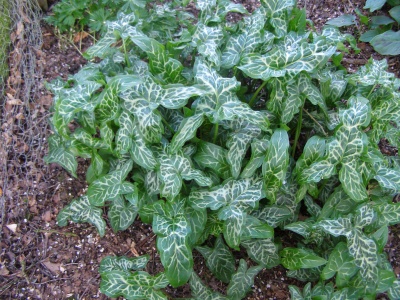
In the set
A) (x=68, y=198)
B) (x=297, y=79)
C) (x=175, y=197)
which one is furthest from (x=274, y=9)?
(x=68, y=198)

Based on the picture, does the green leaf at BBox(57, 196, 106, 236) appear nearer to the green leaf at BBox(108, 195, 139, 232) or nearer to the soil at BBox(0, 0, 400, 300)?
the green leaf at BBox(108, 195, 139, 232)

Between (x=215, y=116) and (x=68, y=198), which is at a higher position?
(x=215, y=116)

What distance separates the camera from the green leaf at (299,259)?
78.0 inches

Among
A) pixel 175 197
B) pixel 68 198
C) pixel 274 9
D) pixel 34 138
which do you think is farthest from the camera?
pixel 34 138

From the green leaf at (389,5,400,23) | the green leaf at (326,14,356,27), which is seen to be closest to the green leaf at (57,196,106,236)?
the green leaf at (326,14,356,27)

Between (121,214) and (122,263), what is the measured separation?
10.0 inches

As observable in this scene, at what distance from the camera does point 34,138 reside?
2.64 m

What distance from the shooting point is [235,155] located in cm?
198

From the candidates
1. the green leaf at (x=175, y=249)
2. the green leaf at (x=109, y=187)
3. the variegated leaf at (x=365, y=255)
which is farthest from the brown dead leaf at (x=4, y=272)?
the variegated leaf at (x=365, y=255)

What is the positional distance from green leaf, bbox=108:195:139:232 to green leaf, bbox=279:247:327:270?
0.76 meters

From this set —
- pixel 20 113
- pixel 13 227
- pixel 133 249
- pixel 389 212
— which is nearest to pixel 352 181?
pixel 389 212

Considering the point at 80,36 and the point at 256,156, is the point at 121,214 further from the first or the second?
the point at 80,36

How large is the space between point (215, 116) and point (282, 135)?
31 cm

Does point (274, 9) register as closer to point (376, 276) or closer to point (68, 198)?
point (376, 276)
